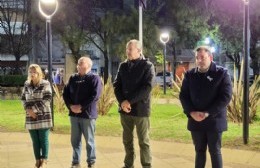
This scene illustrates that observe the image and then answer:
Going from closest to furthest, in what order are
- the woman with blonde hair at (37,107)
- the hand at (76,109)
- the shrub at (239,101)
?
the hand at (76,109) < the woman with blonde hair at (37,107) < the shrub at (239,101)

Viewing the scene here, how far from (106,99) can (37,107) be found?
289 inches

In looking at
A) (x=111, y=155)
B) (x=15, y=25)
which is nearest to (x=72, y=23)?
(x=15, y=25)

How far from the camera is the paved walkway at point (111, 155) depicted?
7.57 meters

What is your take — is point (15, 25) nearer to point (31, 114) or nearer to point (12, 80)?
point (12, 80)

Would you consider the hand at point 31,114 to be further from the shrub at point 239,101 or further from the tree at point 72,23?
the tree at point 72,23

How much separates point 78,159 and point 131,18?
1097 inches

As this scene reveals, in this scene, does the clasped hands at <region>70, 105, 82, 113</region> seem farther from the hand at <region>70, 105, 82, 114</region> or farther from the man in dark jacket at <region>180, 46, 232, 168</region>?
the man in dark jacket at <region>180, 46, 232, 168</region>

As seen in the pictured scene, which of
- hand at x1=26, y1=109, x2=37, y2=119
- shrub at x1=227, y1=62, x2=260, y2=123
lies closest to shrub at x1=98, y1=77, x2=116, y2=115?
shrub at x1=227, y1=62, x2=260, y2=123

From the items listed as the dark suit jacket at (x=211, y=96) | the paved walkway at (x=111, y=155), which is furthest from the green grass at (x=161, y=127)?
the dark suit jacket at (x=211, y=96)

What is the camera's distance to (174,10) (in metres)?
36.5

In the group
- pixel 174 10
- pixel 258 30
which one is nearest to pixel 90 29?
pixel 174 10

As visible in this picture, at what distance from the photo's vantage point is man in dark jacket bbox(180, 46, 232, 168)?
5739mm

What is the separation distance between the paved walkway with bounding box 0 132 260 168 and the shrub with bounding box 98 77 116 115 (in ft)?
13.5

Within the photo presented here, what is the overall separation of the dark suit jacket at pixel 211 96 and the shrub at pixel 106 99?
8.38m
